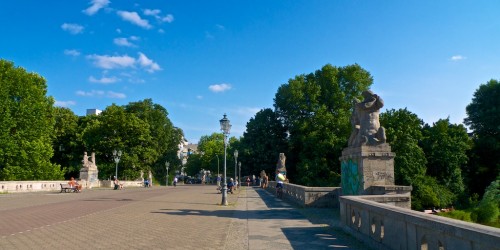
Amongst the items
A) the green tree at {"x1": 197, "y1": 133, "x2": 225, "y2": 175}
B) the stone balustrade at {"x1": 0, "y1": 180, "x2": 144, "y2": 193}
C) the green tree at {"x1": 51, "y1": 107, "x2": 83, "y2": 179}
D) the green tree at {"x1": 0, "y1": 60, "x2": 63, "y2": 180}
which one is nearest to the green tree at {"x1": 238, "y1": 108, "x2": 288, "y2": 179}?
the stone balustrade at {"x1": 0, "y1": 180, "x2": 144, "y2": 193}

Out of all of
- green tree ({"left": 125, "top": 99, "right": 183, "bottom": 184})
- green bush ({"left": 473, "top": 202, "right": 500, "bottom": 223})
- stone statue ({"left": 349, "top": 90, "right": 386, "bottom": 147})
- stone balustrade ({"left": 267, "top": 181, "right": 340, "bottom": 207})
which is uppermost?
green tree ({"left": 125, "top": 99, "right": 183, "bottom": 184})

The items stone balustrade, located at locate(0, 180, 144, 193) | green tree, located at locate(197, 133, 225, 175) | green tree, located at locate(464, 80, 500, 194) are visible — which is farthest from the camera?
green tree, located at locate(197, 133, 225, 175)

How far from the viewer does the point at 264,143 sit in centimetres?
5619

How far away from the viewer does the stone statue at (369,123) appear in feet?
44.3

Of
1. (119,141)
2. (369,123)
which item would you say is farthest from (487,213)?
(119,141)

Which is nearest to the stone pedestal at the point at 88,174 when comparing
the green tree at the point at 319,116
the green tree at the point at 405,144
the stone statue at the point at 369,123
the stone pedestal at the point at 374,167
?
the green tree at the point at 319,116

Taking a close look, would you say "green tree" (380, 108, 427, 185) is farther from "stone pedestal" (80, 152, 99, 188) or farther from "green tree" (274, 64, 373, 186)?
"stone pedestal" (80, 152, 99, 188)

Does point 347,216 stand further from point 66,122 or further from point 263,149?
point 66,122

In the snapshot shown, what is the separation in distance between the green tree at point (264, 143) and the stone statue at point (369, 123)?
4057 centimetres

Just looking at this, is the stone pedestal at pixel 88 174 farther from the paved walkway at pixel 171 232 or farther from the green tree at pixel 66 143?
the paved walkway at pixel 171 232

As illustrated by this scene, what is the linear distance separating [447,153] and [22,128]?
4366 centimetres

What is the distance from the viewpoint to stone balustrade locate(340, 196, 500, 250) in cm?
450

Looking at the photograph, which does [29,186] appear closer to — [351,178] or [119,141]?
[119,141]

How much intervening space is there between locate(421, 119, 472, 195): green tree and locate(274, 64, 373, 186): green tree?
8495 millimetres
